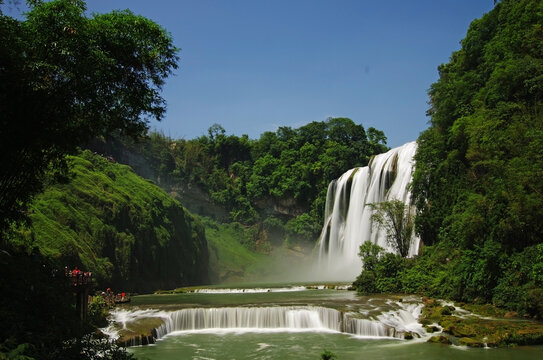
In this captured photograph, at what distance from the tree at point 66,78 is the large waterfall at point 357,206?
22245mm

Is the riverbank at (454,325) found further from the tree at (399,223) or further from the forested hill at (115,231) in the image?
the tree at (399,223)

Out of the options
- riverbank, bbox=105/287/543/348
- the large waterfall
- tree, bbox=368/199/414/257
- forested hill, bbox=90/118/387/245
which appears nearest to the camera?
riverbank, bbox=105/287/543/348

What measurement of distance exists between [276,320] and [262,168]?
4917 cm

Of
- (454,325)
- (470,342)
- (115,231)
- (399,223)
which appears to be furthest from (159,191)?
(470,342)

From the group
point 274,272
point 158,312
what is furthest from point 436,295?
point 274,272

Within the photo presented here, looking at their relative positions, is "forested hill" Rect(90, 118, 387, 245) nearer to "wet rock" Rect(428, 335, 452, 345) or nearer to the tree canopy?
the tree canopy

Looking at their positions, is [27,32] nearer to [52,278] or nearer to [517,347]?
[52,278]

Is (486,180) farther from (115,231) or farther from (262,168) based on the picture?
(262,168)

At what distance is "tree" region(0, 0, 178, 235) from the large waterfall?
876 inches

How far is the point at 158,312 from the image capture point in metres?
19.8

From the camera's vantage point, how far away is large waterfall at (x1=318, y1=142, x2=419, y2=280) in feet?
117

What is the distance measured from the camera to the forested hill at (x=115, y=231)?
2673 centimetres

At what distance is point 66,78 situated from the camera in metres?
10.2

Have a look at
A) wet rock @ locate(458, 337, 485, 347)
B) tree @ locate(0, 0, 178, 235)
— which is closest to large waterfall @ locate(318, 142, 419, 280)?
wet rock @ locate(458, 337, 485, 347)
